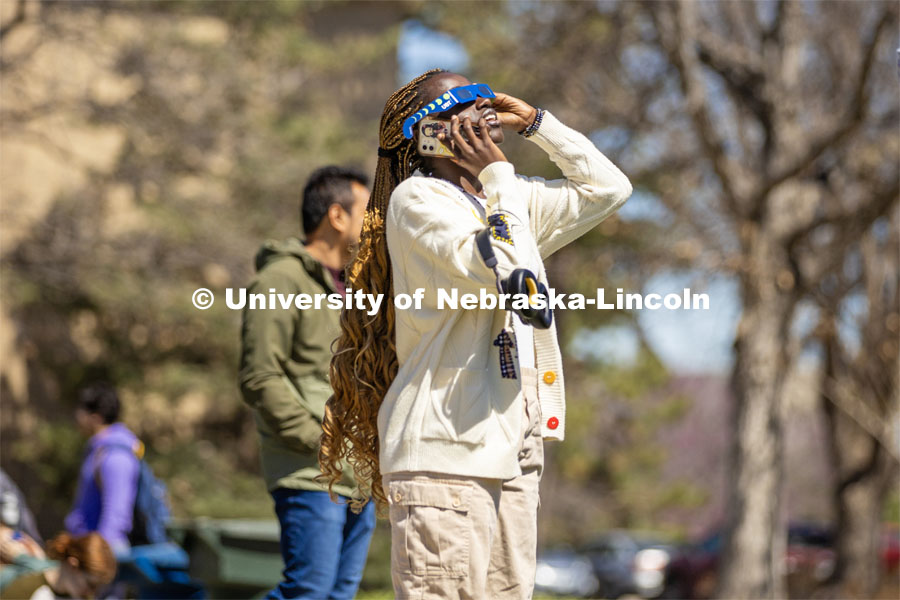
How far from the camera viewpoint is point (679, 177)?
1420 cm

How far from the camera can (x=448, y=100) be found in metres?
3.14

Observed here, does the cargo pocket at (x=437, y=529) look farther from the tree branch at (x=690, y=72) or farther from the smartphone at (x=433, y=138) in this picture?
the tree branch at (x=690, y=72)

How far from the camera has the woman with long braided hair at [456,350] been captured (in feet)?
9.58

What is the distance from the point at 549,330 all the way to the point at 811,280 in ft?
28.8

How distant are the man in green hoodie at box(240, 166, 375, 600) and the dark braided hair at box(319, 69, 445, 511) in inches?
30.6

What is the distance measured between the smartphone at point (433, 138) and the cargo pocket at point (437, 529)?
847 millimetres

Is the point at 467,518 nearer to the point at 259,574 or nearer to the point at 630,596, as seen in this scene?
the point at 259,574

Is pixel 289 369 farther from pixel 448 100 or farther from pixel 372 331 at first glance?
pixel 448 100

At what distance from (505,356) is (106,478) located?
378cm

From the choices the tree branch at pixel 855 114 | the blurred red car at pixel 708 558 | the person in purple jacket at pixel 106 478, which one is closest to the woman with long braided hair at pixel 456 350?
the person in purple jacket at pixel 106 478

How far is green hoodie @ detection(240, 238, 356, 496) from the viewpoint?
170 inches

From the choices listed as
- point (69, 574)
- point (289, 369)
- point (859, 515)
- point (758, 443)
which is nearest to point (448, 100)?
point (289, 369)

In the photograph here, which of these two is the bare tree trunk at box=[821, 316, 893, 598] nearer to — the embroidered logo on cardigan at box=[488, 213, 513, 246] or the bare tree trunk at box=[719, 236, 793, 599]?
the bare tree trunk at box=[719, 236, 793, 599]

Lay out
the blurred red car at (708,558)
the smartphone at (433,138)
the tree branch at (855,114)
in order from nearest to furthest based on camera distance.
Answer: the smartphone at (433,138) → the tree branch at (855,114) → the blurred red car at (708,558)
